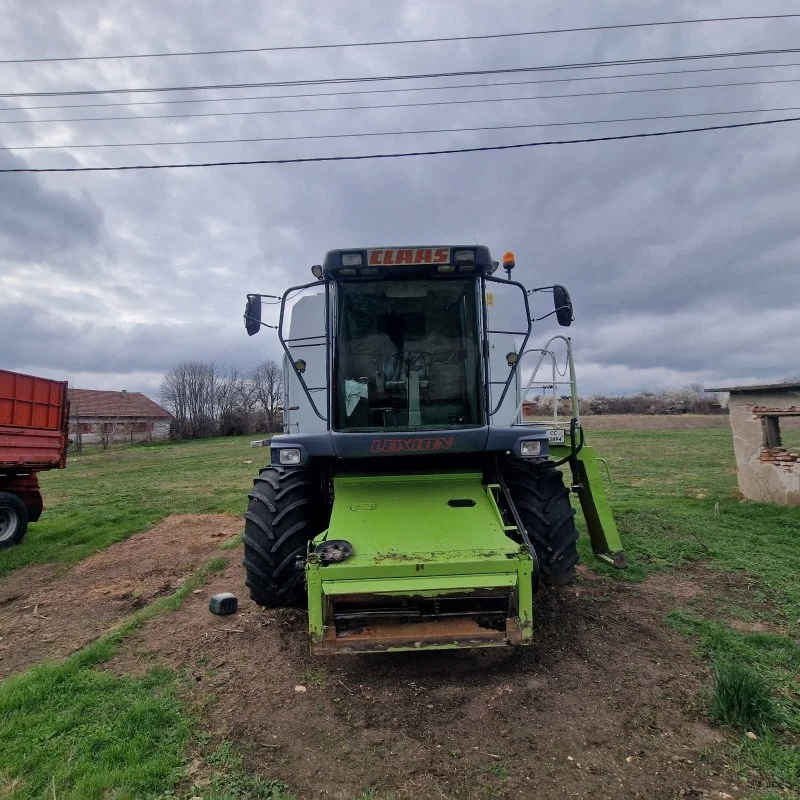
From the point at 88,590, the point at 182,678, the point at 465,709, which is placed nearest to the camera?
Result: the point at 465,709

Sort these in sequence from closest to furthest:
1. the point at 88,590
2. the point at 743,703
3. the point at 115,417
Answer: the point at 743,703, the point at 88,590, the point at 115,417

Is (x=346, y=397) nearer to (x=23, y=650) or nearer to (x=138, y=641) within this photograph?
(x=138, y=641)

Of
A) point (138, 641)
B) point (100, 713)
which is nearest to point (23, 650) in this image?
point (138, 641)

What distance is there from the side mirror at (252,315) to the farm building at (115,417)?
3124 centimetres

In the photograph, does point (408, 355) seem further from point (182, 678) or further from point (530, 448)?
point (182, 678)

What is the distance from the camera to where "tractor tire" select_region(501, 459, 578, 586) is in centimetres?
393

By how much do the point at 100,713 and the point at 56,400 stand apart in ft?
23.9

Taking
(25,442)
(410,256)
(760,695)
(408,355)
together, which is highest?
(410,256)

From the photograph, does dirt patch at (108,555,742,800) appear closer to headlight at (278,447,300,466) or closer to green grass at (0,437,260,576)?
headlight at (278,447,300,466)

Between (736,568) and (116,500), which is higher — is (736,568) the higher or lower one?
the lower one

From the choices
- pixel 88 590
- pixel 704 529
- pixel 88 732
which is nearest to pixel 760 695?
pixel 88 732

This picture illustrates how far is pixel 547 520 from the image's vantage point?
3.99 meters

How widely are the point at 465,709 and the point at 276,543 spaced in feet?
5.32

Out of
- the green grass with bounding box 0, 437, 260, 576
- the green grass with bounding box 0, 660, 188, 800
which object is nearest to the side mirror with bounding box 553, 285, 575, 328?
the green grass with bounding box 0, 660, 188, 800
